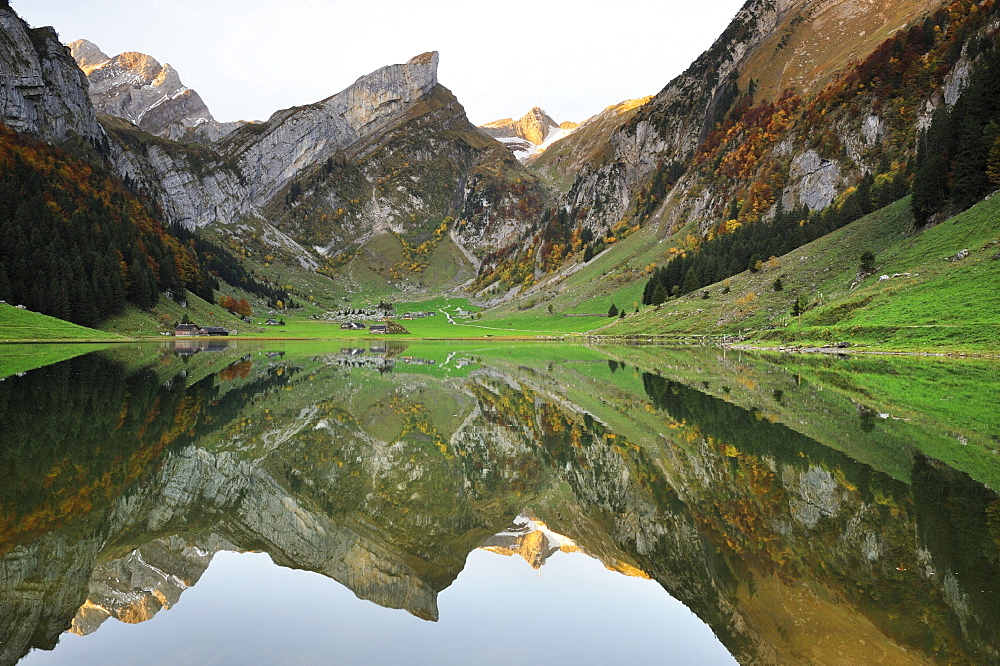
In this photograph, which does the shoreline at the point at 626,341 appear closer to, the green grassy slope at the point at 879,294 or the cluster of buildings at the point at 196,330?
the green grassy slope at the point at 879,294

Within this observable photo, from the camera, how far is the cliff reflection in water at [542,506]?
7414mm

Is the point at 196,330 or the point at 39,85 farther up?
the point at 39,85

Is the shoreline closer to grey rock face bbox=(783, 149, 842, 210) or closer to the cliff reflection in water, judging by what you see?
the cliff reflection in water

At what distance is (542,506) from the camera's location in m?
13.6

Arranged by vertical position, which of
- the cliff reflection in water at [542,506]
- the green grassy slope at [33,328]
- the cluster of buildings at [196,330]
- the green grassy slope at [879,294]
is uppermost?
the green grassy slope at [879,294]

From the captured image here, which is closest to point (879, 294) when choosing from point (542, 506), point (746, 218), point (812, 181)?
point (542, 506)

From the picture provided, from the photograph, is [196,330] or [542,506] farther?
[196,330]

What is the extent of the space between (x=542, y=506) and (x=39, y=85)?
187m

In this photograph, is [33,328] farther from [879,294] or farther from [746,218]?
[746,218]

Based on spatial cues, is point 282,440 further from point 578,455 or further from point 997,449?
point 997,449

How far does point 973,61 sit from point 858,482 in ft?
355

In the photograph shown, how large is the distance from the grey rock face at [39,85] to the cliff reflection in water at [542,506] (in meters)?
157

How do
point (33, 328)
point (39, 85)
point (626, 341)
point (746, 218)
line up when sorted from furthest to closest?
point (39, 85) < point (746, 218) < point (626, 341) < point (33, 328)

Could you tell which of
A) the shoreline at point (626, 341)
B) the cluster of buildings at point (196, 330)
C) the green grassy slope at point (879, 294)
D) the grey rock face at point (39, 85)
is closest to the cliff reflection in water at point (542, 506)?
the shoreline at point (626, 341)
